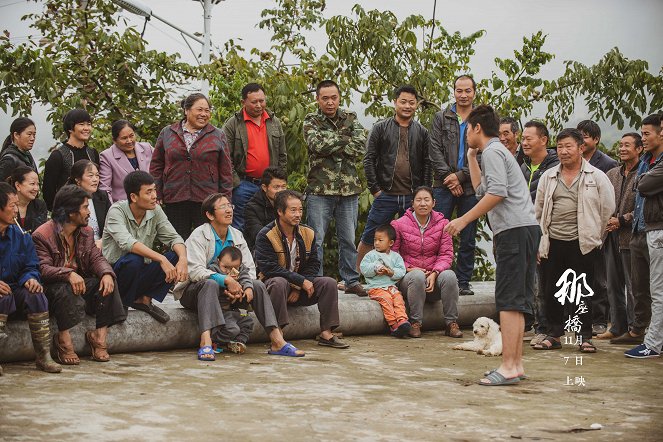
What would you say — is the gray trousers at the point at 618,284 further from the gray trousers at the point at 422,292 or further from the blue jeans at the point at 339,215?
the blue jeans at the point at 339,215

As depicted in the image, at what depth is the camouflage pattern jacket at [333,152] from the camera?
8891 millimetres

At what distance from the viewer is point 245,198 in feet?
29.2

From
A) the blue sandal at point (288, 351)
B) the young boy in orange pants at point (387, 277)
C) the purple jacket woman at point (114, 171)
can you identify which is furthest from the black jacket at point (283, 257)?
the purple jacket woman at point (114, 171)

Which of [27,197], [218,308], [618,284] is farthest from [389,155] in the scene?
[27,197]

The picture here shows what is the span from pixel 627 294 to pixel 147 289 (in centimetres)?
→ 452

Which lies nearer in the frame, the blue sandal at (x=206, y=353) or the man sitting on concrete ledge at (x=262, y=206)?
the blue sandal at (x=206, y=353)

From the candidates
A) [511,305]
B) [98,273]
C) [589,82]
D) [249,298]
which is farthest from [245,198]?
[589,82]

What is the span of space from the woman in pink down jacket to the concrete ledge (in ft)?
0.95

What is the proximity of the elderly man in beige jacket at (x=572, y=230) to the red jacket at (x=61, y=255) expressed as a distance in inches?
145

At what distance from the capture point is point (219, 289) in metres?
7.28

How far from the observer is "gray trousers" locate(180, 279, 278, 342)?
7.07 meters

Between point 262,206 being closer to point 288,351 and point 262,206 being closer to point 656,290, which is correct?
point 288,351

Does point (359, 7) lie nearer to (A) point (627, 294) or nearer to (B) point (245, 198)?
(B) point (245, 198)

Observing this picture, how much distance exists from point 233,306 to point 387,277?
6.12 feet
